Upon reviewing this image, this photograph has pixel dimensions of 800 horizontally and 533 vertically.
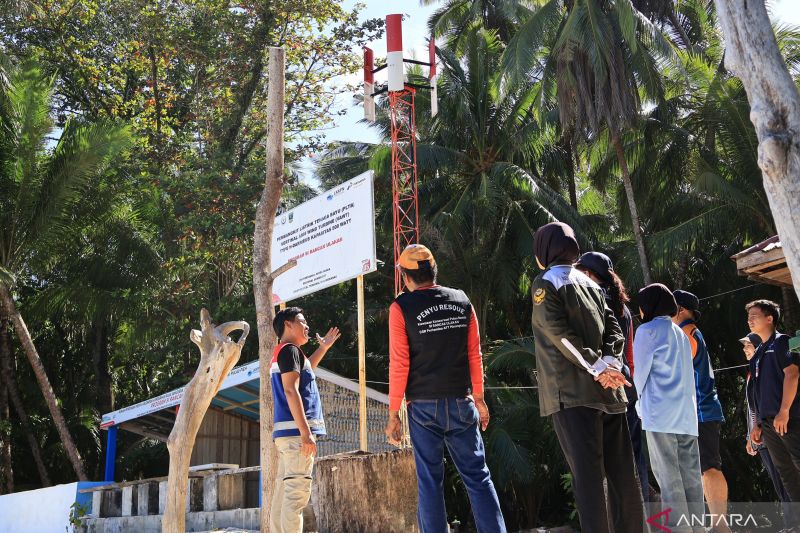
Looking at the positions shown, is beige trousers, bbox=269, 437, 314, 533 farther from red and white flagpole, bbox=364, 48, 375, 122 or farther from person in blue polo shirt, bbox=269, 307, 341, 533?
red and white flagpole, bbox=364, 48, 375, 122

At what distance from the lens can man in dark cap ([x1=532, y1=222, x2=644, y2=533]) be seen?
3.68 meters

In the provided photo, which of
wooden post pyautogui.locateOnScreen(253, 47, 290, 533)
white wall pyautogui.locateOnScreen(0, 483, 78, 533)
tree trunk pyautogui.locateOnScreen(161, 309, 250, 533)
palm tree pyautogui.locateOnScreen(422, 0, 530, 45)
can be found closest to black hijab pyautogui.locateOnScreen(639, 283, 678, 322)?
tree trunk pyautogui.locateOnScreen(161, 309, 250, 533)

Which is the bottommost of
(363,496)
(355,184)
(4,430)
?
(363,496)

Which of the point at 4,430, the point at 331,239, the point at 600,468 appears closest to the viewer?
the point at 600,468

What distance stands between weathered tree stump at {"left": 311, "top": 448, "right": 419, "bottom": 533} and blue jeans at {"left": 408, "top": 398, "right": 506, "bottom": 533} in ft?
7.19

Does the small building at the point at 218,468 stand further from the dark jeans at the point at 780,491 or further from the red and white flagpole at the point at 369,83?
the dark jeans at the point at 780,491

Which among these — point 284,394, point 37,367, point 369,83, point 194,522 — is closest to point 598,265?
point 284,394

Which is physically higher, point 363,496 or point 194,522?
point 363,496

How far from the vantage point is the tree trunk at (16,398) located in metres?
21.5

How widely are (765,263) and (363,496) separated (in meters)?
4.22

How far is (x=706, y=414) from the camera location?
230 inches

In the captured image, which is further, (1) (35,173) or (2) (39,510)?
(1) (35,173)

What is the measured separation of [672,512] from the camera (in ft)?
15.3

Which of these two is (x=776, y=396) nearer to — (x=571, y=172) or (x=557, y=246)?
(x=557, y=246)
